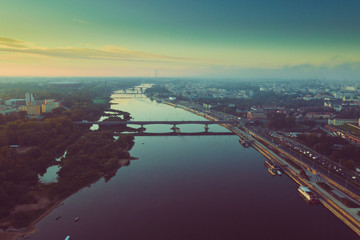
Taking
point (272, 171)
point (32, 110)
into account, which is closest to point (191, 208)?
point (272, 171)

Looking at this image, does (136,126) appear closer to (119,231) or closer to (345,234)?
(119,231)

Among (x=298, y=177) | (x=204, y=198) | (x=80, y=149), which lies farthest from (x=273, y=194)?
(x=80, y=149)

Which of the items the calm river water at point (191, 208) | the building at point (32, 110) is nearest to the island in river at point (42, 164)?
the calm river water at point (191, 208)

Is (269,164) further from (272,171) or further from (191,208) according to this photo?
(191,208)

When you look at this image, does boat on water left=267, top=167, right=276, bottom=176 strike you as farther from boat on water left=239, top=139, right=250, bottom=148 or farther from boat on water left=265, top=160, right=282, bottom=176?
boat on water left=239, top=139, right=250, bottom=148

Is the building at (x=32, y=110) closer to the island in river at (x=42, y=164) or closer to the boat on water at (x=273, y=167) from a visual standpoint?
the island in river at (x=42, y=164)

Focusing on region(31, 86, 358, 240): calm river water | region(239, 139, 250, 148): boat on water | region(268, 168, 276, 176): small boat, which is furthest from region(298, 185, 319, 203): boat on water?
region(239, 139, 250, 148): boat on water
